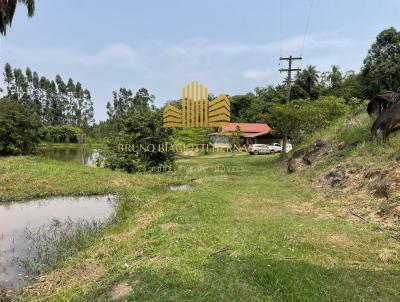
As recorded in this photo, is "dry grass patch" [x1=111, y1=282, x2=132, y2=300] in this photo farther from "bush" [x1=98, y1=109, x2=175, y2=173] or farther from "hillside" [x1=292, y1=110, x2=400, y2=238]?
"bush" [x1=98, y1=109, x2=175, y2=173]

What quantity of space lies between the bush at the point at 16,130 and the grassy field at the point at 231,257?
56.5 ft

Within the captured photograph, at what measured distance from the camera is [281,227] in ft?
23.9

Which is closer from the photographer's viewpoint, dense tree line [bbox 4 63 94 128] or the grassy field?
the grassy field

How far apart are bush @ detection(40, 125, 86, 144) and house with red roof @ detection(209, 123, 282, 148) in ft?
95.0

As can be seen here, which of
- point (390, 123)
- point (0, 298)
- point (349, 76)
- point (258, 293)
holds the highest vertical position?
point (349, 76)

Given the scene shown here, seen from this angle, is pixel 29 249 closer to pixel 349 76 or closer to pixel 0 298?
pixel 0 298

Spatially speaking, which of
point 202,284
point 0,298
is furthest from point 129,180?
point 202,284

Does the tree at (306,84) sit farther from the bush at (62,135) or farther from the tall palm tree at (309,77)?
the bush at (62,135)

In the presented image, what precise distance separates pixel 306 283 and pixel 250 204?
544 cm

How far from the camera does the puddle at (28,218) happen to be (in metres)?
6.36

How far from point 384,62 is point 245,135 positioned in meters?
17.2

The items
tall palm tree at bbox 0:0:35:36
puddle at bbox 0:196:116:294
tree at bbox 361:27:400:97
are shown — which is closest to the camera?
puddle at bbox 0:196:116:294

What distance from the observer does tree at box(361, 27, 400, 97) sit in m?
41.8

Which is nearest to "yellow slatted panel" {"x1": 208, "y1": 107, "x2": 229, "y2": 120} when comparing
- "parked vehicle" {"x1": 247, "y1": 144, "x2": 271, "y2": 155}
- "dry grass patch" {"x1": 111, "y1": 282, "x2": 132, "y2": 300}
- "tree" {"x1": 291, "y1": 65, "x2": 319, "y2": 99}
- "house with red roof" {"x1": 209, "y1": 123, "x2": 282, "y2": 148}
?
"parked vehicle" {"x1": 247, "y1": 144, "x2": 271, "y2": 155}
